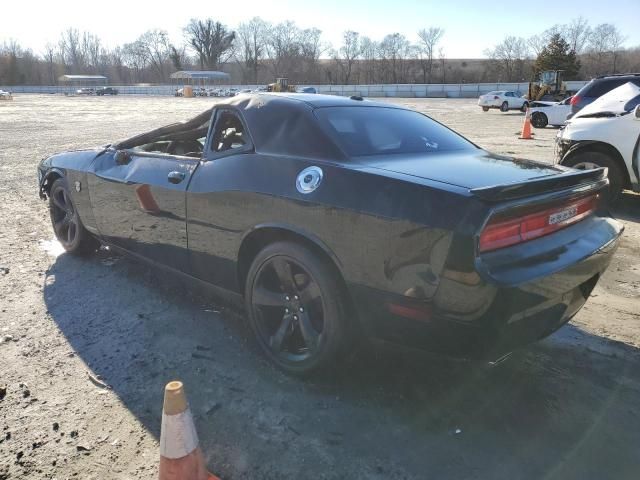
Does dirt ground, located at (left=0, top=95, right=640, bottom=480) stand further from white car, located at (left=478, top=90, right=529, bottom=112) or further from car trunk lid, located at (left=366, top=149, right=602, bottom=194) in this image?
white car, located at (left=478, top=90, right=529, bottom=112)

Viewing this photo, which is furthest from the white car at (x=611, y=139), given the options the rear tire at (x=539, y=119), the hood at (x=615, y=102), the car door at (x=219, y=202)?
the rear tire at (x=539, y=119)

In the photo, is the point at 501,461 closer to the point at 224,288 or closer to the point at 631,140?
the point at 224,288

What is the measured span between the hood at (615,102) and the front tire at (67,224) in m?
6.44

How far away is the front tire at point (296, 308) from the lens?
269 centimetres

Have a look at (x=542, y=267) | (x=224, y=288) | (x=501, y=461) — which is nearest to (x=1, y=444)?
(x=224, y=288)

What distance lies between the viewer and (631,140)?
6.53 meters

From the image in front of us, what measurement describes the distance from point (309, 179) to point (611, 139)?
18.1 ft

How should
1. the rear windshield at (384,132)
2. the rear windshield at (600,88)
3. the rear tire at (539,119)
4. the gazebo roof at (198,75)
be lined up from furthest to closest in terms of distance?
1. the gazebo roof at (198,75)
2. the rear tire at (539,119)
3. the rear windshield at (600,88)
4. the rear windshield at (384,132)

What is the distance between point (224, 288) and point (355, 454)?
142 cm

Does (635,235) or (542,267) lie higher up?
(542,267)

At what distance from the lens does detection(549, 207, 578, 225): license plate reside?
2605mm

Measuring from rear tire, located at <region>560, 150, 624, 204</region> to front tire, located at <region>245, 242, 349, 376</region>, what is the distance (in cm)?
507

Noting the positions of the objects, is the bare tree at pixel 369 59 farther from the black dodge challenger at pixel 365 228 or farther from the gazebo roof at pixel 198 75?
the black dodge challenger at pixel 365 228

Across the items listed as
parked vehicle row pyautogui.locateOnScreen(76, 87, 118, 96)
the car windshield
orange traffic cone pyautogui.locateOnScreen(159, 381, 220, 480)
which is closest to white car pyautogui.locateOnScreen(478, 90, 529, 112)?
the car windshield
